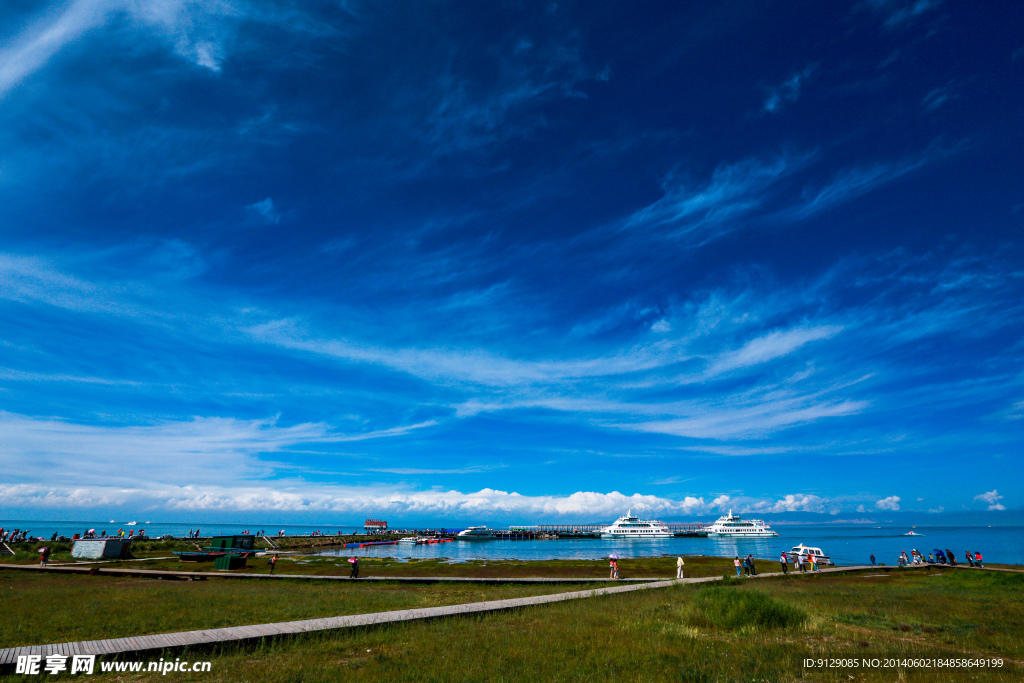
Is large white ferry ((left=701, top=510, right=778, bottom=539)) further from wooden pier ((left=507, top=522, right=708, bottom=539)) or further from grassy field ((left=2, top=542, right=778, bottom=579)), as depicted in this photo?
grassy field ((left=2, top=542, right=778, bottom=579))

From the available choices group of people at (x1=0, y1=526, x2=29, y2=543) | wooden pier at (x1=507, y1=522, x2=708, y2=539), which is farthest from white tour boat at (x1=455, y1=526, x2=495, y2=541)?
group of people at (x1=0, y1=526, x2=29, y2=543)

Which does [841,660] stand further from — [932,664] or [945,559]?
[945,559]

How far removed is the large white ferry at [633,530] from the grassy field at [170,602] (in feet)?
429

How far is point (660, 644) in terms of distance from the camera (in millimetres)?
14828

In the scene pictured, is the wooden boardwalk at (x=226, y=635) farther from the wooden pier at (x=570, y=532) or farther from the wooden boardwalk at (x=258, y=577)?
the wooden pier at (x=570, y=532)

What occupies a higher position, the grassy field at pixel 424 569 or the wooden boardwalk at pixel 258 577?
the wooden boardwalk at pixel 258 577

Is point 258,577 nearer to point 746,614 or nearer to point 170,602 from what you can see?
point 170,602

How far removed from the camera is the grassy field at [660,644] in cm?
1167

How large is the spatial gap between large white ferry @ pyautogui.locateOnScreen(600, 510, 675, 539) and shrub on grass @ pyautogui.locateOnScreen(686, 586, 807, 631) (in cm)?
13973

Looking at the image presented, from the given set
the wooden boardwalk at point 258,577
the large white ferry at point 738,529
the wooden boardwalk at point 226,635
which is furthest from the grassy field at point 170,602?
the large white ferry at point 738,529

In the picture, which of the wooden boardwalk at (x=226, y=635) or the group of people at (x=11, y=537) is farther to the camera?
the group of people at (x=11, y=537)

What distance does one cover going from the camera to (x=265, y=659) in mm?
12242

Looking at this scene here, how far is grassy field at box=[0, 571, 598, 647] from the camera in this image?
15.7 m

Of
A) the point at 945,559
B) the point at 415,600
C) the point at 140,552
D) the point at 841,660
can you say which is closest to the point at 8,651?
the point at 415,600
